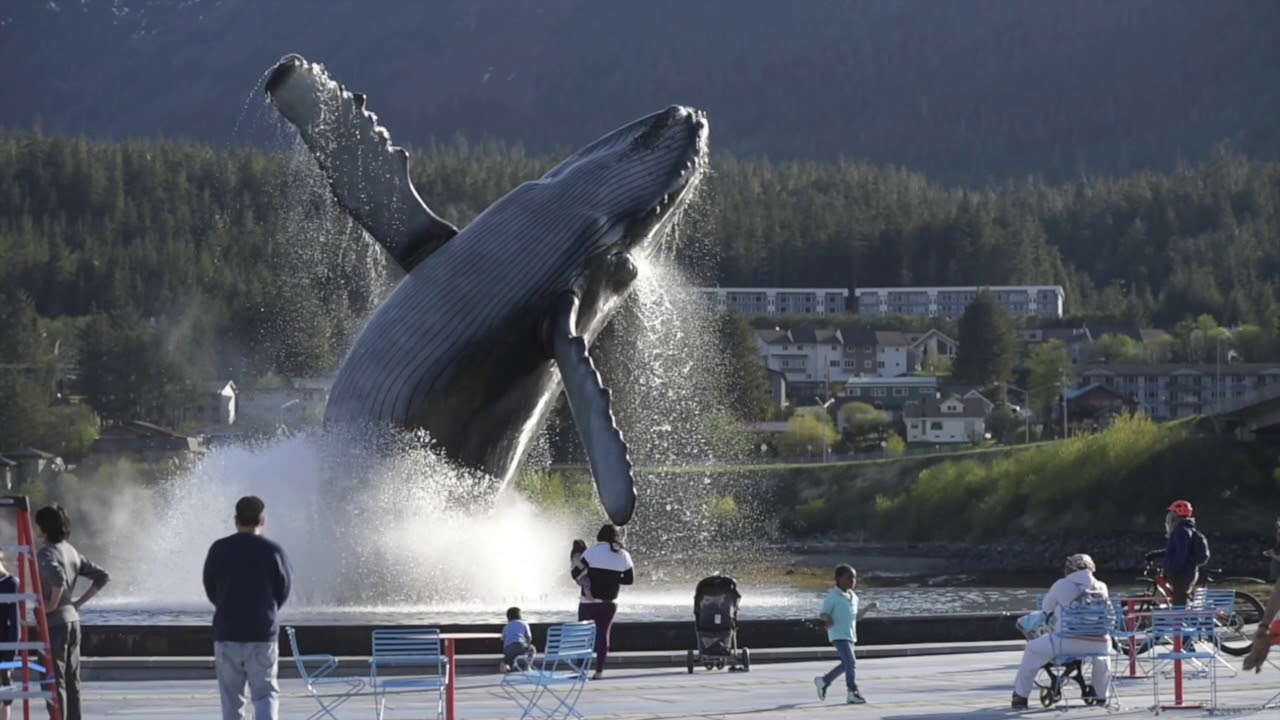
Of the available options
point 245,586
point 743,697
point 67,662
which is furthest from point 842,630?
point 67,662

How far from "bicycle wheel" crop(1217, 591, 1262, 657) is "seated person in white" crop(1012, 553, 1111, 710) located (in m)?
4.67

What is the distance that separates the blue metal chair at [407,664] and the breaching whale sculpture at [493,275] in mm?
4528

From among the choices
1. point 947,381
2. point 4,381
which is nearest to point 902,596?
point 4,381

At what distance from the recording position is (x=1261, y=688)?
21125mm

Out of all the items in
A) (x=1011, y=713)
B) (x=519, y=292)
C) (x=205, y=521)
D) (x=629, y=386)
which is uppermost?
(x=629, y=386)

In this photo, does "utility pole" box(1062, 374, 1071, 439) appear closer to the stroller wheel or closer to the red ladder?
the stroller wheel

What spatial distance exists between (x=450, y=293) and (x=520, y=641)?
24.1 ft

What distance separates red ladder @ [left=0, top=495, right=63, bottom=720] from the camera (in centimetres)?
1366

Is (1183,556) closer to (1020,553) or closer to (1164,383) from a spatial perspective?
(1020,553)

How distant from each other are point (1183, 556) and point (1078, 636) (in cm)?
471

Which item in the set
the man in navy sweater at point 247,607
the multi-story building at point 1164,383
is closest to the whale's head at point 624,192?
the man in navy sweater at point 247,607

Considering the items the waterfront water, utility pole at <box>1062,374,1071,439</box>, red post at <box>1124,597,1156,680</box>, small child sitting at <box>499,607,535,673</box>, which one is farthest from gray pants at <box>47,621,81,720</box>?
utility pole at <box>1062,374,1071,439</box>

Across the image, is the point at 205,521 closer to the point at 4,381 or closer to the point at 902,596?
the point at 902,596

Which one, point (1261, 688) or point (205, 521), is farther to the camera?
point (205, 521)
